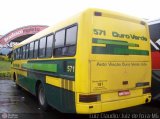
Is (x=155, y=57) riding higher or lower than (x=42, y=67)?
higher

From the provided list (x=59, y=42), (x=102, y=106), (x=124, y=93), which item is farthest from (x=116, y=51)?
(x=59, y=42)

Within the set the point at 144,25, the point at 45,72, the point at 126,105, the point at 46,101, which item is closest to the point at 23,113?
the point at 46,101

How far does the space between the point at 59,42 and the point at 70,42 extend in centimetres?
87

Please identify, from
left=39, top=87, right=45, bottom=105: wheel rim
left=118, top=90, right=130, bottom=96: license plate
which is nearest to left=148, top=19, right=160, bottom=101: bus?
left=118, top=90, right=130, bottom=96: license plate

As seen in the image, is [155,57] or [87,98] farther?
[155,57]

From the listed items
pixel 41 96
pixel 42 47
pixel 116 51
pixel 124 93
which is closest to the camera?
pixel 116 51

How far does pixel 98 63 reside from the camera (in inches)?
276

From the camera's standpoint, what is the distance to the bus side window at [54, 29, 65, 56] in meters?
7.99

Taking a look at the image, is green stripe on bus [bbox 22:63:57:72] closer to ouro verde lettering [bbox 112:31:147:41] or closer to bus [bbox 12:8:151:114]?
bus [bbox 12:8:151:114]

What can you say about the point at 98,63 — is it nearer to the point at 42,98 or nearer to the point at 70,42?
the point at 70,42

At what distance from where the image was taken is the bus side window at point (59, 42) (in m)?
7.99

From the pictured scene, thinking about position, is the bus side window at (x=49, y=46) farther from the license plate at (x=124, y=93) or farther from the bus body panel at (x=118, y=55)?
the license plate at (x=124, y=93)

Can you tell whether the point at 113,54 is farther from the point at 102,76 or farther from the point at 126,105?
the point at 126,105

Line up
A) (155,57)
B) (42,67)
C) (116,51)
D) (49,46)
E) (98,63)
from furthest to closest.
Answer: (42,67), (155,57), (49,46), (116,51), (98,63)
